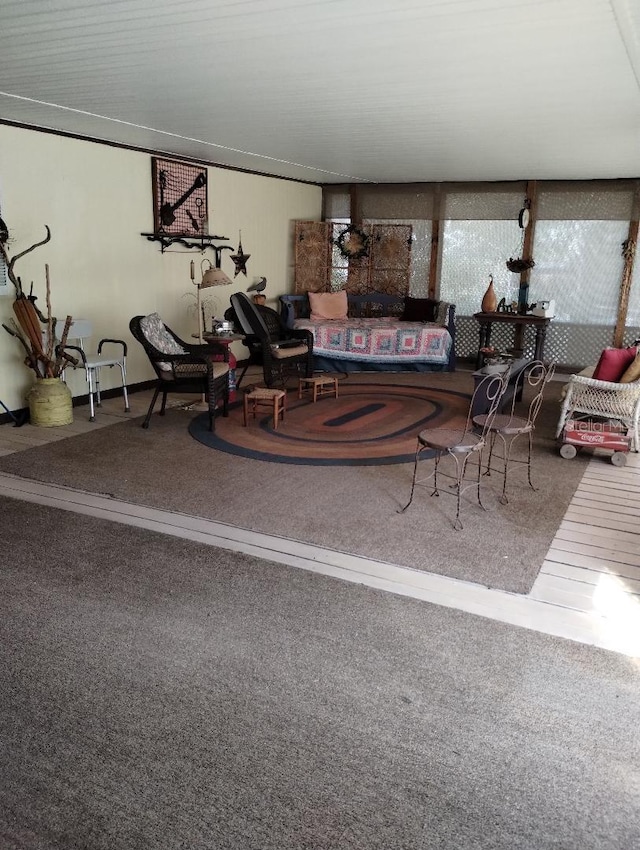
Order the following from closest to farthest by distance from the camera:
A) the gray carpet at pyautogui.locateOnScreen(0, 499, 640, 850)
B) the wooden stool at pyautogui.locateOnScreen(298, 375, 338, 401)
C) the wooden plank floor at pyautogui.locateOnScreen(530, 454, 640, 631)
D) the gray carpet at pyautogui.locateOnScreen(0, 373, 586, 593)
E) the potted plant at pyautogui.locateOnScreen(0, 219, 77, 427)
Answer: the gray carpet at pyautogui.locateOnScreen(0, 499, 640, 850), the wooden plank floor at pyautogui.locateOnScreen(530, 454, 640, 631), the gray carpet at pyautogui.locateOnScreen(0, 373, 586, 593), the potted plant at pyautogui.locateOnScreen(0, 219, 77, 427), the wooden stool at pyautogui.locateOnScreen(298, 375, 338, 401)

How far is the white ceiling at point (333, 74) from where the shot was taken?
2.54 metres

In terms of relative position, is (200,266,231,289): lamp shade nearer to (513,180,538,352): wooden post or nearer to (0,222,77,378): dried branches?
(0,222,77,378): dried branches

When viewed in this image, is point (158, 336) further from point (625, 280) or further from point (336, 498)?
point (625, 280)

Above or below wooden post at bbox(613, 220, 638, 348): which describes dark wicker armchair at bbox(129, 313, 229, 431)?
below

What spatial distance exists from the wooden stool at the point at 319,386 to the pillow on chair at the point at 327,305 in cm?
176

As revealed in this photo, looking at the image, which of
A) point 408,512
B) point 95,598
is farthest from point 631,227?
point 95,598

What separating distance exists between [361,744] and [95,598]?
1374mm

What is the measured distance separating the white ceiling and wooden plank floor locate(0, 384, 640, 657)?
90.2 inches

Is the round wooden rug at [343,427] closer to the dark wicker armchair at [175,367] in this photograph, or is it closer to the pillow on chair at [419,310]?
the dark wicker armchair at [175,367]

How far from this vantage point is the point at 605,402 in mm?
4645

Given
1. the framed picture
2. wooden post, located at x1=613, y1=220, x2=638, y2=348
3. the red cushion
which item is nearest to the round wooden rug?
the red cushion

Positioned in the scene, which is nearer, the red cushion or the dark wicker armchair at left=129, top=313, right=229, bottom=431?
the red cushion

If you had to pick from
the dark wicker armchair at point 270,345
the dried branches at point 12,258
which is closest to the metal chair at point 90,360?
the dried branches at point 12,258

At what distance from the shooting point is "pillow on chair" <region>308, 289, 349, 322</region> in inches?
337
